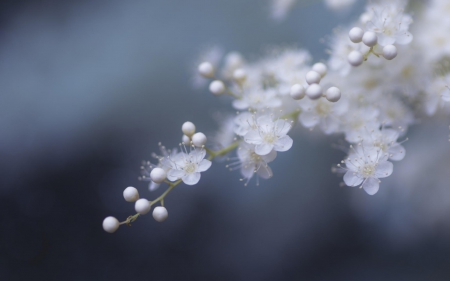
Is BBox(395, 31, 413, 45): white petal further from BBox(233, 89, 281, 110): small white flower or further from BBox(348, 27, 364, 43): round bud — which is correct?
BBox(233, 89, 281, 110): small white flower

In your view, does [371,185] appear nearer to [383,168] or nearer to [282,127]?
[383,168]

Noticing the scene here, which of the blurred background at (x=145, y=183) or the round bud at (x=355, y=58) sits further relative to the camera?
the blurred background at (x=145, y=183)

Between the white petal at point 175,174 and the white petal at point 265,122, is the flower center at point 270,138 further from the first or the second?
the white petal at point 175,174

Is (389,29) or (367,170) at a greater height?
(389,29)

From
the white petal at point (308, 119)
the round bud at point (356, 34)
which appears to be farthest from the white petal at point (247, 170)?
the round bud at point (356, 34)

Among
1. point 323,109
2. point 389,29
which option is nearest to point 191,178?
point 323,109

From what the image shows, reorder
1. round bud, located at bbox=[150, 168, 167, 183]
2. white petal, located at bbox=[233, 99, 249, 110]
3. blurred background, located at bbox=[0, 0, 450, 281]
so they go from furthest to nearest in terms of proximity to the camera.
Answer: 1. blurred background, located at bbox=[0, 0, 450, 281]
2. white petal, located at bbox=[233, 99, 249, 110]
3. round bud, located at bbox=[150, 168, 167, 183]

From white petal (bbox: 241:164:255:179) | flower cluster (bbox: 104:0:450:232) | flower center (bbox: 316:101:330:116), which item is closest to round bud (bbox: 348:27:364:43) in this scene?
flower cluster (bbox: 104:0:450:232)

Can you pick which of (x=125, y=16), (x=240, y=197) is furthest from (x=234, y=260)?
(x=125, y=16)
